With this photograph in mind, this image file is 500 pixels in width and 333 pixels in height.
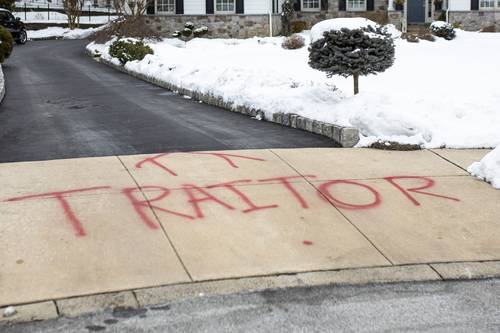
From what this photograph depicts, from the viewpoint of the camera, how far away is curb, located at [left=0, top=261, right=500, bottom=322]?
4816 mm

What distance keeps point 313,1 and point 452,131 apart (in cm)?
2519

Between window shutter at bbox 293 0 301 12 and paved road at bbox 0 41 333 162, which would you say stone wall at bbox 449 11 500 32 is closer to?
window shutter at bbox 293 0 301 12

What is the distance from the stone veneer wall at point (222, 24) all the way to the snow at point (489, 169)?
2619cm

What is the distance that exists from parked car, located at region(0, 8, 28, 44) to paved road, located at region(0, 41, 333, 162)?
1612 cm

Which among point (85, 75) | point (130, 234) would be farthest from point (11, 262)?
point (85, 75)

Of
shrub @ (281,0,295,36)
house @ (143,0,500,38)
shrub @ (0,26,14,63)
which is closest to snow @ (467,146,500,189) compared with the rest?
shrub @ (0,26,14,63)

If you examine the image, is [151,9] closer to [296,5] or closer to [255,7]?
[255,7]

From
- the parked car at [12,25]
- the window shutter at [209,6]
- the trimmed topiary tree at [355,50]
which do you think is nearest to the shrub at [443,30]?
the window shutter at [209,6]

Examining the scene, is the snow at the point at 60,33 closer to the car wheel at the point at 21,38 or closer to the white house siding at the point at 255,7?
the car wheel at the point at 21,38

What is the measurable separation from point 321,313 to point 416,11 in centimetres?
3305

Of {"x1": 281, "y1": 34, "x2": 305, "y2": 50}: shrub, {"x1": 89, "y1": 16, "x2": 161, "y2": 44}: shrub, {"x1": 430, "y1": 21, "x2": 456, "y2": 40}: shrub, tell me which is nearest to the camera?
{"x1": 281, "y1": 34, "x2": 305, "y2": 50}: shrub

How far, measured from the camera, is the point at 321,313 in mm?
4855

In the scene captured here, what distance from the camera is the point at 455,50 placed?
2583cm

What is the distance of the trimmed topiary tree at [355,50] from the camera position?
11414 mm
